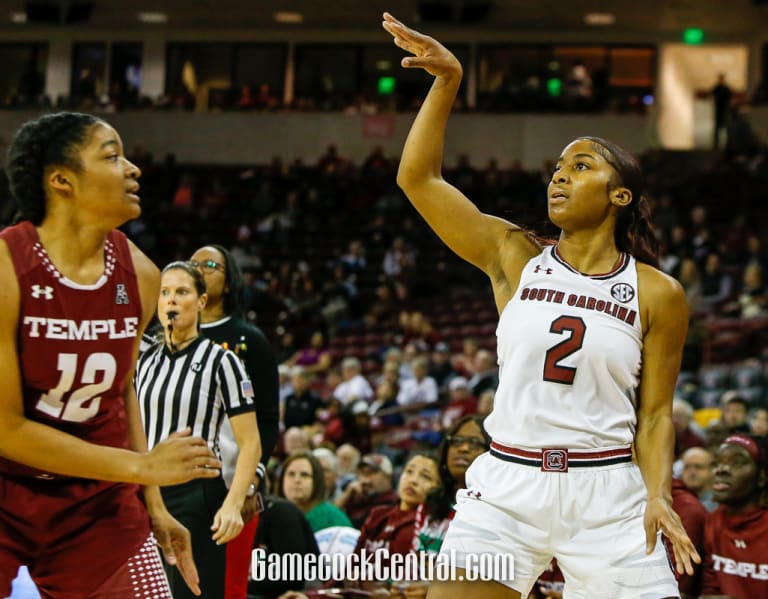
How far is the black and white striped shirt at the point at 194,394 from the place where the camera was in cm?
512

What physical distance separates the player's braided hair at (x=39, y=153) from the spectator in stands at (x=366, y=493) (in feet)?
17.5

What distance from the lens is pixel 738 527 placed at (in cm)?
606

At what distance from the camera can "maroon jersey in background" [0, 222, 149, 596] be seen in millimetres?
3332

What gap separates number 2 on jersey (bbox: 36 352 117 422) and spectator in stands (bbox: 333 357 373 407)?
1096 centimetres

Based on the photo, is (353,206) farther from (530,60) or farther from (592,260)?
(592,260)

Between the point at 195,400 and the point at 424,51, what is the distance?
6.25 ft

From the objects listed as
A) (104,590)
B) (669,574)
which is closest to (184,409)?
(104,590)

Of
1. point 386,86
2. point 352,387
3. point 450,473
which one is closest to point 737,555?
point 450,473

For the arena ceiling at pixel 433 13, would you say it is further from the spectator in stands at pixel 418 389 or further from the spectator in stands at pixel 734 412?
the spectator in stands at pixel 734 412

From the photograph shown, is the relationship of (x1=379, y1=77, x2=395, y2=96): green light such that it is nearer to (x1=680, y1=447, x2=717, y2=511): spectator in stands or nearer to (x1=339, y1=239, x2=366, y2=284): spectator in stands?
(x1=339, y1=239, x2=366, y2=284): spectator in stands

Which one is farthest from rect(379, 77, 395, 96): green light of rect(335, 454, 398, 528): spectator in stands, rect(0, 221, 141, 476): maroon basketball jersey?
rect(0, 221, 141, 476): maroon basketball jersey

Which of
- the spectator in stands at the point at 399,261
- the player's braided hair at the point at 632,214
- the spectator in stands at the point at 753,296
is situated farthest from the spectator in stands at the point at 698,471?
the spectator in stands at the point at 399,261

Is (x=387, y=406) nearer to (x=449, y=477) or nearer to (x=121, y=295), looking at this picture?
(x=449, y=477)

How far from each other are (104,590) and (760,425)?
7.52m
